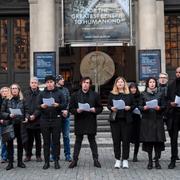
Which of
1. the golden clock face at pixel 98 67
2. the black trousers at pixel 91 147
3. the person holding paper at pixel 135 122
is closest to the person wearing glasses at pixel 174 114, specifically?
the person holding paper at pixel 135 122

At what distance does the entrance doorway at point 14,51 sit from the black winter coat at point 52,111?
991 centimetres

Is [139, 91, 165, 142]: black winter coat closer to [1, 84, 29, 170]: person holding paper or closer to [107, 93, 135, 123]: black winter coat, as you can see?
[107, 93, 135, 123]: black winter coat

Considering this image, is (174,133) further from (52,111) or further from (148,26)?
(148,26)

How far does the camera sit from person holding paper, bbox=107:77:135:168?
1124 centimetres

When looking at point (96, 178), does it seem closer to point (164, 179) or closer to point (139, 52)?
point (164, 179)

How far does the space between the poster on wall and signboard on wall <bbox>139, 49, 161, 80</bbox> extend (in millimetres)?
1110

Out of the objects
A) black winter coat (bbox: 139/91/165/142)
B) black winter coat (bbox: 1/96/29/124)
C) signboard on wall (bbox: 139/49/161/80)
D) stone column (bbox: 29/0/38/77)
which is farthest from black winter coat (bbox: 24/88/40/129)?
signboard on wall (bbox: 139/49/161/80)

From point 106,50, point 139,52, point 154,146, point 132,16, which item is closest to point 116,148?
point 154,146

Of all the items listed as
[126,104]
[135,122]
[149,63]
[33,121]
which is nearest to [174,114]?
[126,104]

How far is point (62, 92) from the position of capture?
38.7ft

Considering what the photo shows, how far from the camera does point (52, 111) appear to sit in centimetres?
1138

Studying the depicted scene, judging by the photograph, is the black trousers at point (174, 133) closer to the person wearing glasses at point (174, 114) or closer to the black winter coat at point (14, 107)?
the person wearing glasses at point (174, 114)

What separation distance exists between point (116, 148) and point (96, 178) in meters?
1.43

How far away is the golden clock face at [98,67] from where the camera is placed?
72.1 ft
